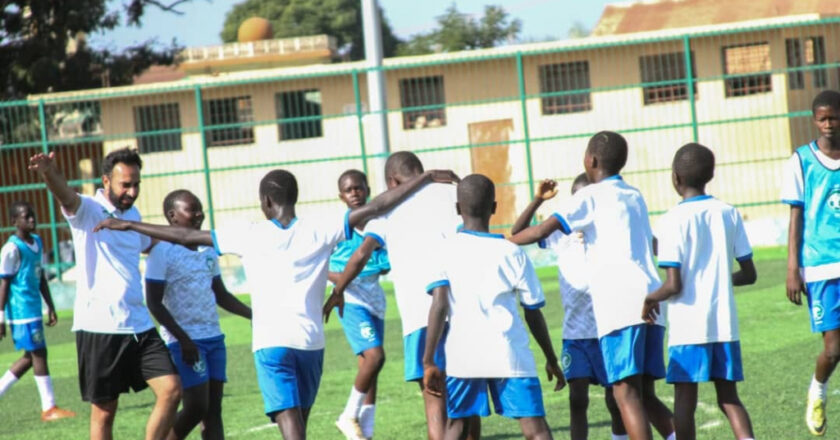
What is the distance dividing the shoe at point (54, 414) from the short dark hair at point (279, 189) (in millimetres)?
4958

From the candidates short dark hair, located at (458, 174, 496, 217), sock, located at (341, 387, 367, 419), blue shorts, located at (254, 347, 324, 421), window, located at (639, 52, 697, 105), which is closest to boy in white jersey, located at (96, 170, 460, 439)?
blue shorts, located at (254, 347, 324, 421)

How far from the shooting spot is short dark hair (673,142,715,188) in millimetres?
6340

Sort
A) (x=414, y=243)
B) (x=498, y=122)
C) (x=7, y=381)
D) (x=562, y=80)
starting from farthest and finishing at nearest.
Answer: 1. (x=498, y=122)
2. (x=562, y=80)
3. (x=7, y=381)
4. (x=414, y=243)

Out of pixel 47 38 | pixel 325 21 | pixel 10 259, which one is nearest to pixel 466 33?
pixel 325 21

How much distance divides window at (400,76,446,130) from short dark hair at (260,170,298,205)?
19382 mm

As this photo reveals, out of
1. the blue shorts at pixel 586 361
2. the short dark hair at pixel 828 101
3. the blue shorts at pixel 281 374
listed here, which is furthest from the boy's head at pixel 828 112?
the blue shorts at pixel 281 374

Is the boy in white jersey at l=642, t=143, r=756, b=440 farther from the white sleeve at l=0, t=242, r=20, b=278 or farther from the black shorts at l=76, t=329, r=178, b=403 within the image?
the white sleeve at l=0, t=242, r=20, b=278

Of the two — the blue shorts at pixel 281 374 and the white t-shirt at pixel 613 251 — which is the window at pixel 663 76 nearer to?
the white t-shirt at pixel 613 251

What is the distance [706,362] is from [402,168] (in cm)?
218

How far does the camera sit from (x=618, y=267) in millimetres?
6316

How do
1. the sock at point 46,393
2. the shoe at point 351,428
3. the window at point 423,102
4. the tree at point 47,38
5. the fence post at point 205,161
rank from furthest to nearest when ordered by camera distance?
1. the tree at point 47,38
2. the window at point 423,102
3. the fence post at point 205,161
4. the sock at point 46,393
5. the shoe at point 351,428

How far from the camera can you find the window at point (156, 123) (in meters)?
23.4

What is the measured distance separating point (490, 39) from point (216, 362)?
52099mm

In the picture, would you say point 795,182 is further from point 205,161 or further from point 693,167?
point 205,161
